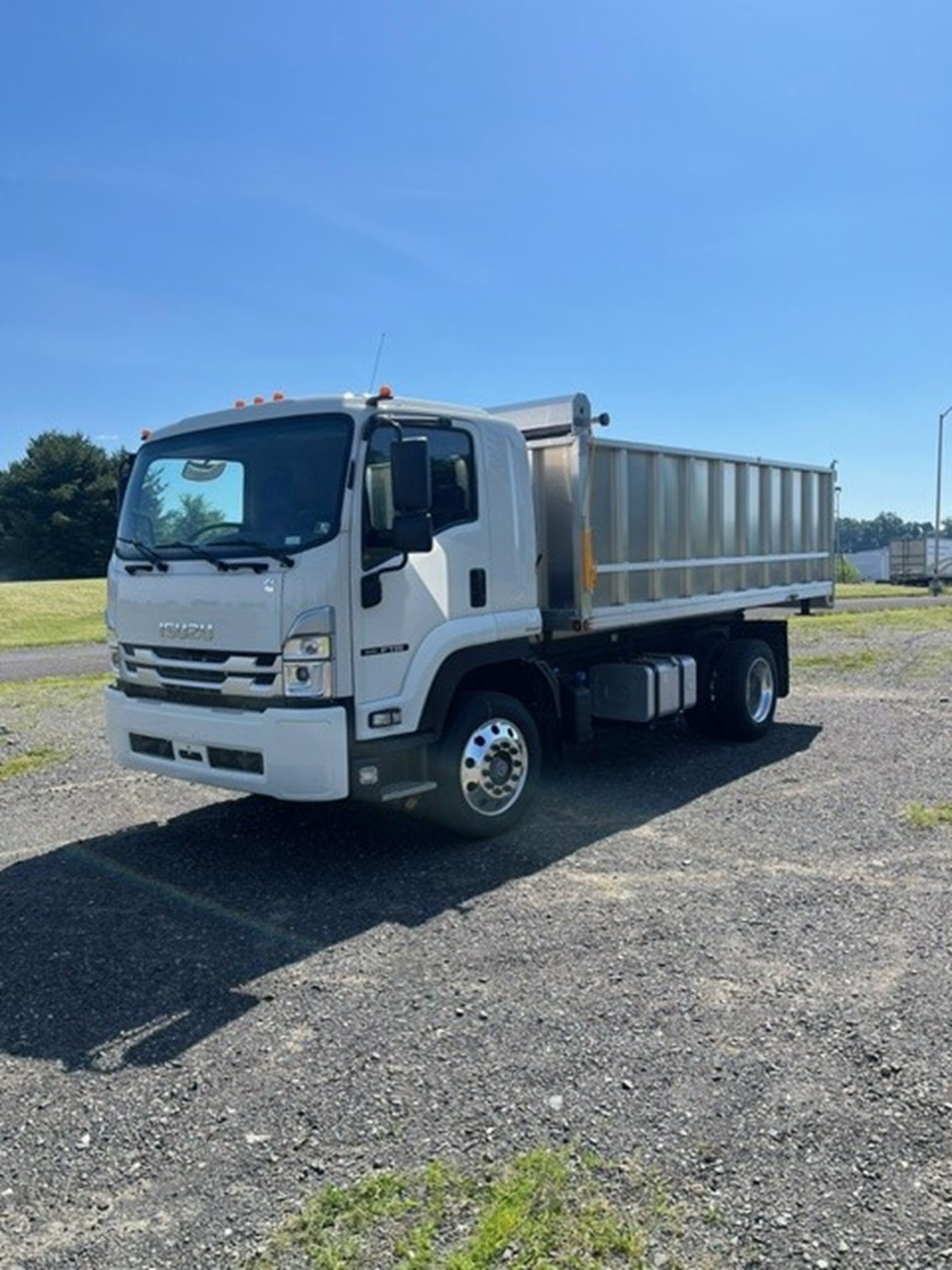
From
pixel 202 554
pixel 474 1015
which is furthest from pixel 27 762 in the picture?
pixel 474 1015

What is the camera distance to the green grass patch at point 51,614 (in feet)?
88.2

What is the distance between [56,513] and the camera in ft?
199

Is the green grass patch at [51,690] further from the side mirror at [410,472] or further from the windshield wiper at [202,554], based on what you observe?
the side mirror at [410,472]

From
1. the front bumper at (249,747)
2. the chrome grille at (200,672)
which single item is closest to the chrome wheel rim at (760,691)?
the front bumper at (249,747)

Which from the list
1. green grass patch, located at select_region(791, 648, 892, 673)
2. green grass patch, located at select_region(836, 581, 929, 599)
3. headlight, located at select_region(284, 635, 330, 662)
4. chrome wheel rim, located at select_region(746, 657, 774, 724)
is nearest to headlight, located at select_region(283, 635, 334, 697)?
headlight, located at select_region(284, 635, 330, 662)

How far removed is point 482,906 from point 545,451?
Answer: 11.5 ft

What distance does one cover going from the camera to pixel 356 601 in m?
5.57

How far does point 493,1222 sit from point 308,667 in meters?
3.17

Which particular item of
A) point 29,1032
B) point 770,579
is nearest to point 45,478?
point 770,579

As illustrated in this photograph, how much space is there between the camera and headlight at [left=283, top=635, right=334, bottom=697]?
5441mm

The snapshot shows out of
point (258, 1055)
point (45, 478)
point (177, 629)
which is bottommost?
point (258, 1055)

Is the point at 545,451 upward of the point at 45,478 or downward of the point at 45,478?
downward

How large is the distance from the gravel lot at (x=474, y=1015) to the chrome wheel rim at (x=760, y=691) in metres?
2.33

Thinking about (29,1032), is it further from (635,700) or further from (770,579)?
(770,579)
